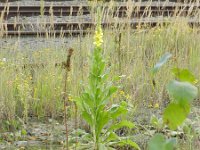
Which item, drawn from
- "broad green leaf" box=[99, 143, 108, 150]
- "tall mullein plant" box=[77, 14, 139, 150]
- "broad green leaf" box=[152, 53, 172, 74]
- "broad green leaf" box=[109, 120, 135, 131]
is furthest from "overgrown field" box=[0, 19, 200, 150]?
"broad green leaf" box=[152, 53, 172, 74]

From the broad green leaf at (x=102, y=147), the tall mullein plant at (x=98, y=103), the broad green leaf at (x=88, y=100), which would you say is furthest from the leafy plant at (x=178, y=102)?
the broad green leaf at (x=102, y=147)

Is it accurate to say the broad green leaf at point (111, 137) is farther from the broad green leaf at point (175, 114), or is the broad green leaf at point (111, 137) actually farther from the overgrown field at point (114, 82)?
the broad green leaf at point (175, 114)

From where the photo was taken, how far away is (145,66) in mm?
5824

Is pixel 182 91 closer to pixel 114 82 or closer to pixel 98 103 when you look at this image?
pixel 98 103

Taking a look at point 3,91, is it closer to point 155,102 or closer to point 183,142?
point 155,102

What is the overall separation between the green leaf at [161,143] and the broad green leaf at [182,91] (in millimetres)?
107

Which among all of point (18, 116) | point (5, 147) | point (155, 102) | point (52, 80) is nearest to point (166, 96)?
point (155, 102)

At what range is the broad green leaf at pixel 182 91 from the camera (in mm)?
1204

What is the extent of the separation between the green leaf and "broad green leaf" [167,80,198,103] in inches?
4.2

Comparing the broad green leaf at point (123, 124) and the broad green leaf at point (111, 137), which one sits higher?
the broad green leaf at point (123, 124)

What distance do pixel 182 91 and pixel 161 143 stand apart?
0.50 feet

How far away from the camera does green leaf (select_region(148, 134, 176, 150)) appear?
123 cm

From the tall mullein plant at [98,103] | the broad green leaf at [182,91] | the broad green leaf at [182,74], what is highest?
the broad green leaf at [182,74]

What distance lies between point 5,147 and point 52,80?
4.55ft
